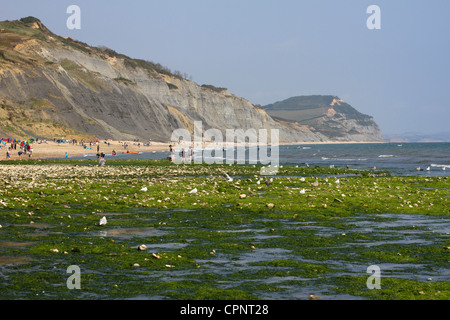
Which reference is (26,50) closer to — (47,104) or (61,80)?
(61,80)

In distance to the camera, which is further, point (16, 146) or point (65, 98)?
point (65, 98)

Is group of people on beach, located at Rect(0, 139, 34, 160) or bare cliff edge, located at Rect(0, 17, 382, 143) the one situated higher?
bare cliff edge, located at Rect(0, 17, 382, 143)

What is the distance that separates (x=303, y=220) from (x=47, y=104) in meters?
125

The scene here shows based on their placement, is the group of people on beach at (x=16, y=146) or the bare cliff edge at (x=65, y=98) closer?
the group of people on beach at (x=16, y=146)

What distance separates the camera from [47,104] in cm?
13438

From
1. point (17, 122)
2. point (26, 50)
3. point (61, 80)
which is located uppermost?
point (26, 50)

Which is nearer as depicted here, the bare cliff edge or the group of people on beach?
the group of people on beach


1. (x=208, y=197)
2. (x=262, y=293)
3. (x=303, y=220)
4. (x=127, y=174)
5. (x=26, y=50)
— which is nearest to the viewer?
(x=262, y=293)

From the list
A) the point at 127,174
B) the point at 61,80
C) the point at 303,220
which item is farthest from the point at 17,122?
the point at 303,220

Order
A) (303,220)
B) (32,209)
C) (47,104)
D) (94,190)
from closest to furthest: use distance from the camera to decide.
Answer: (303,220)
(32,209)
(94,190)
(47,104)

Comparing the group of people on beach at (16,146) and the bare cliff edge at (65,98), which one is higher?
the bare cliff edge at (65,98)

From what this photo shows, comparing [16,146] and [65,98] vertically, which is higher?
[65,98]
